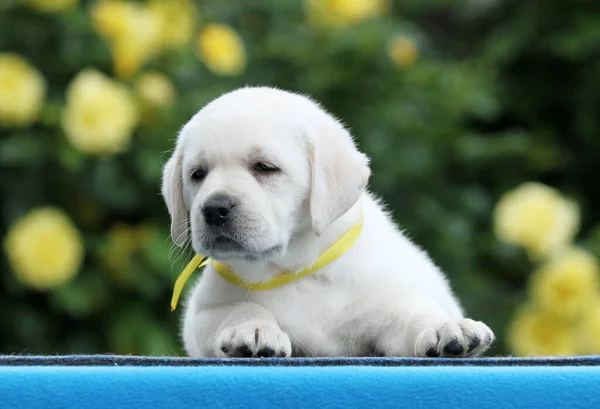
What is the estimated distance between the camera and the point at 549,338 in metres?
6.38

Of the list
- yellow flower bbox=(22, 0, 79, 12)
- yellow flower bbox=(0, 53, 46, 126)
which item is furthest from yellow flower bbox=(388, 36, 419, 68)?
yellow flower bbox=(0, 53, 46, 126)

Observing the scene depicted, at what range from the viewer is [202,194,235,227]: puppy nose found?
3.09 metres

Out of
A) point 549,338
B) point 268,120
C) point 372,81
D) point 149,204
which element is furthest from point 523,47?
point 268,120

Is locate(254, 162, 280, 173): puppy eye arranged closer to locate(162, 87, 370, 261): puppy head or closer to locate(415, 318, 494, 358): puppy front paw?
locate(162, 87, 370, 261): puppy head

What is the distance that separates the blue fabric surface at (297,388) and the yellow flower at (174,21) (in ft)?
15.2

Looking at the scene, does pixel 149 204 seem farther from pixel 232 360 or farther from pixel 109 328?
pixel 232 360

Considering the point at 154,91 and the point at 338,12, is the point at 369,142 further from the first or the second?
the point at 154,91

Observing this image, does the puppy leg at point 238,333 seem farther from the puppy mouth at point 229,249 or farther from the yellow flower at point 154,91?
the yellow flower at point 154,91

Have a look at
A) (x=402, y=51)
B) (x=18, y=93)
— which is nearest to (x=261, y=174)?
(x=18, y=93)

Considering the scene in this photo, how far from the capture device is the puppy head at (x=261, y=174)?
3133 mm

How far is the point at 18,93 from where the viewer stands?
5.98m

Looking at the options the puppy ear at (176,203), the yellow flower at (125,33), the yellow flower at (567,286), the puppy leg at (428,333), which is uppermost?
the yellow flower at (125,33)

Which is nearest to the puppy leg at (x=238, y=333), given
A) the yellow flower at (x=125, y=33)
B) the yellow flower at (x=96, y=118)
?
the yellow flower at (x=96, y=118)

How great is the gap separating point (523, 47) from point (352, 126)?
2.31m
